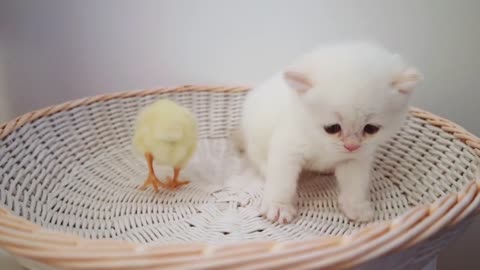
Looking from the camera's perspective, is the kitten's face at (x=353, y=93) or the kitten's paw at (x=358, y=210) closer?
the kitten's face at (x=353, y=93)

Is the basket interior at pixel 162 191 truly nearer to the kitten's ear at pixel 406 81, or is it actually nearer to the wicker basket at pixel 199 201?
the wicker basket at pixel 199 201

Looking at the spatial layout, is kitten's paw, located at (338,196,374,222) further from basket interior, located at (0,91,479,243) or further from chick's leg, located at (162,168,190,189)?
chick's leg, located at (162,168,190,189)

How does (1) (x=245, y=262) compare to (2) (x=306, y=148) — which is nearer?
(1) (x=245, y=262)

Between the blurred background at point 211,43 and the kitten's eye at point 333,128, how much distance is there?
2.02ft

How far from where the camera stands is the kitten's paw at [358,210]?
0.94m

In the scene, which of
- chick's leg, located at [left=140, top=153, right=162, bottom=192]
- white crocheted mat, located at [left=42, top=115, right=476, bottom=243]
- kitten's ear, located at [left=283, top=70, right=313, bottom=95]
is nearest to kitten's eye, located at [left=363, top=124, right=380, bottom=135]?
kitten's ear, located at [left=283, top=70, right=313, bottom=95]

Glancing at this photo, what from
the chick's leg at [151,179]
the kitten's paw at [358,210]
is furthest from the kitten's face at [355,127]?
the chick's leg at [151,179]

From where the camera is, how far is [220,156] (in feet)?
4.19

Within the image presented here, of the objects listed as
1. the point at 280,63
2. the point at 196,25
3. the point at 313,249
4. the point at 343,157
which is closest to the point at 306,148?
the point at 343,157

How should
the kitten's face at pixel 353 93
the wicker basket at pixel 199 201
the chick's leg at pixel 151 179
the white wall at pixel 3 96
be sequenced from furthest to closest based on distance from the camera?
the white wall at pixel 3 96 → the chick's leg at pixel 151 179 → the kitten's face at pixel 353 93 → the wicker basket at pixel 199 201

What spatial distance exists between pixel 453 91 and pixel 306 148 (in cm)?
65

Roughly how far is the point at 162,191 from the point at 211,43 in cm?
61

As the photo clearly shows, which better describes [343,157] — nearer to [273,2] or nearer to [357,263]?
[357,263]

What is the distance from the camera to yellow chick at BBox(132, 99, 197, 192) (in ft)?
3.22
